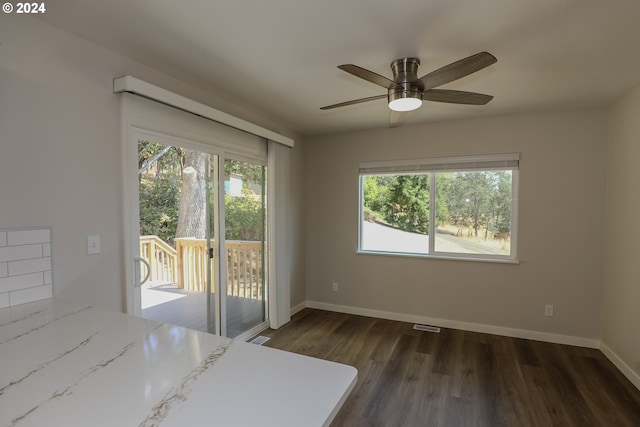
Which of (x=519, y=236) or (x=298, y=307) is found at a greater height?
(x=519, y=236)

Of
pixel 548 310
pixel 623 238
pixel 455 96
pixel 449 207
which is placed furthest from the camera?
pixel 449 207

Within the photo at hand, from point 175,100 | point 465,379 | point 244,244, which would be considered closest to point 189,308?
point 244,244

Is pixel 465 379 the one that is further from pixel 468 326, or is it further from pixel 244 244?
pixel 244 244

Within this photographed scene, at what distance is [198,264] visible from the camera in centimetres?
286

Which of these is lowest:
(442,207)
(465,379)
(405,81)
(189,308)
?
(465,379)

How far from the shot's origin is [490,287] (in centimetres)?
350

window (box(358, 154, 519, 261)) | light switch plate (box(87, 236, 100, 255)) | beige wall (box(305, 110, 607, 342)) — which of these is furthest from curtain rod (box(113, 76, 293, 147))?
window (box(358, 154, 519, 261))

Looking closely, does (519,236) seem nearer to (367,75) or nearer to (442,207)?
(442,207)

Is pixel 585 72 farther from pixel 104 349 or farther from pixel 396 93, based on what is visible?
pixel 104 349

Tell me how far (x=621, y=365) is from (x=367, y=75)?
324cm

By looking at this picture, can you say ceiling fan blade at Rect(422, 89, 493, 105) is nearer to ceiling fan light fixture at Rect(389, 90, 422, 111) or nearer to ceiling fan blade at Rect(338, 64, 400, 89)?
ceiling fan light fixture at Rect(389, 90, 422, 111)

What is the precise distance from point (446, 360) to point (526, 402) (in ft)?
2.28

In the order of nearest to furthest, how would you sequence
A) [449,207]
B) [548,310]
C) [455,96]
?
[455,96] → [548,310] → [449,207]

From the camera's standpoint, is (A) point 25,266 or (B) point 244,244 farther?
(B) point 244,244
